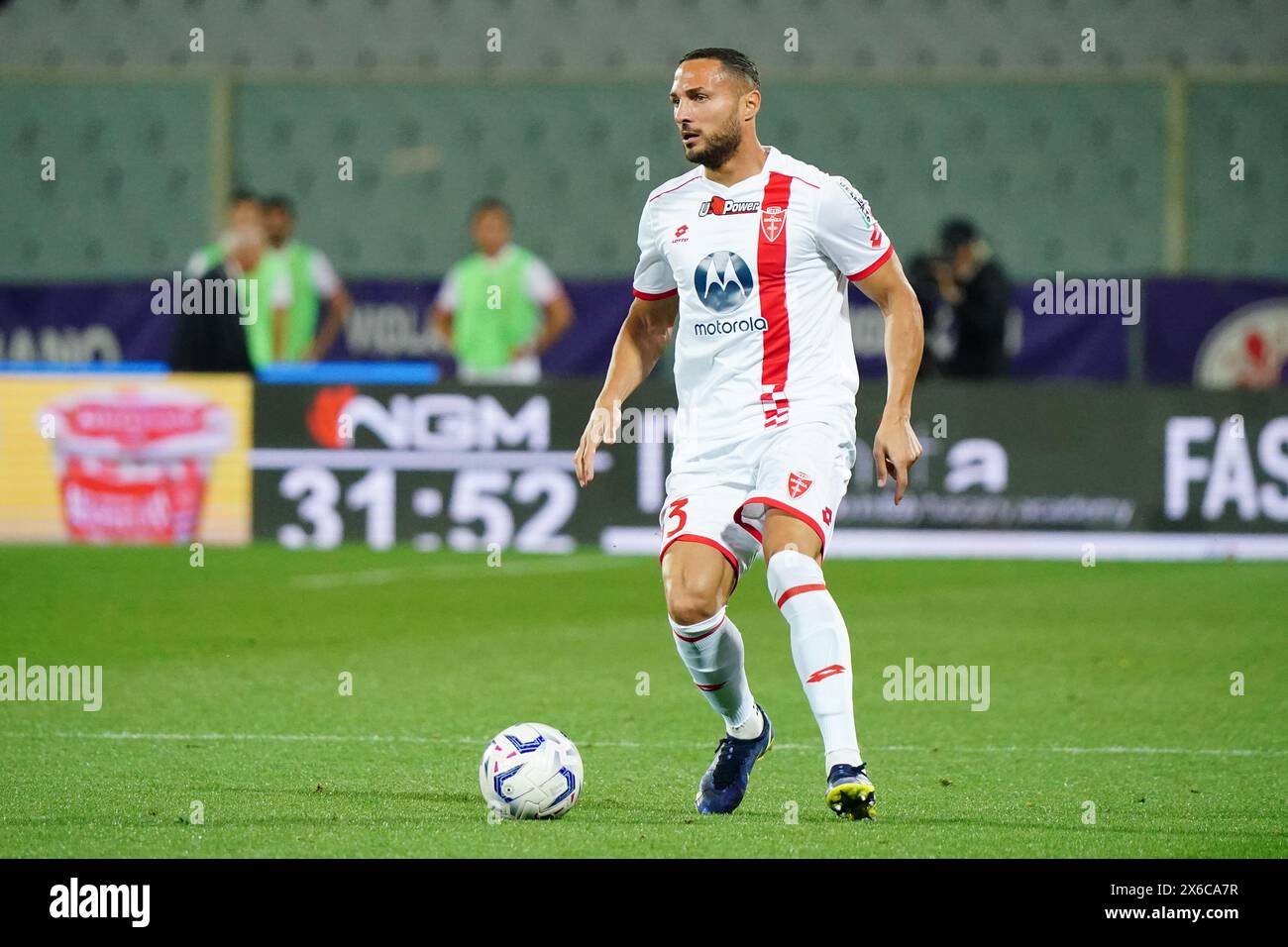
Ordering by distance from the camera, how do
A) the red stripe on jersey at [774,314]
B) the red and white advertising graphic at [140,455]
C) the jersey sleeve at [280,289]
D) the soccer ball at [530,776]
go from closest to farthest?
1. the soccer ball at [530,776]
2. the red stripe on jersey at [774,314]
3. the red and white advertising graphic at [140,455]
4. the jersey sleeve at [280,289]

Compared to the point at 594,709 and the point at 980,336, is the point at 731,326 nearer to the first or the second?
the point at 594,709

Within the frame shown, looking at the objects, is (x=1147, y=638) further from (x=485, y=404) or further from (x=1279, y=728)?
(x=485, y=404)

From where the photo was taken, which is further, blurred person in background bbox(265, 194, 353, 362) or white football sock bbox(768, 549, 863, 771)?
blurred person in background bbox(265, 194, 353, 362)

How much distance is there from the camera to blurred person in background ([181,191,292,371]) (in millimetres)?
14383

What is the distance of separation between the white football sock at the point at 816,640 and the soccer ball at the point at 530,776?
68 cm

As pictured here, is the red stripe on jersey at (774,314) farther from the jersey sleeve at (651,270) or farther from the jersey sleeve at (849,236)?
the jersey sleeve at (651,270)

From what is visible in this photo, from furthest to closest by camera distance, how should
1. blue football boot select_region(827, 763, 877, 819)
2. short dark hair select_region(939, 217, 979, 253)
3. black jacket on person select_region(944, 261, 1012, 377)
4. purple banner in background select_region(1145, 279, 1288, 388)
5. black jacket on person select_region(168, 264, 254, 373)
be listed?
1. purple banner in background select_region(1145, 279, 1288, 388)
2. short dark hair select_region(939, 217, 979, 253)
3. black jacket on person select_region(944, 261, 1012, 377)
4. black jacket on person select_region(168, 264, 254, 373)
5. blue football boot select_region(827, 763, 877, 819)

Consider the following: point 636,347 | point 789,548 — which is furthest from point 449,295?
point 789,548

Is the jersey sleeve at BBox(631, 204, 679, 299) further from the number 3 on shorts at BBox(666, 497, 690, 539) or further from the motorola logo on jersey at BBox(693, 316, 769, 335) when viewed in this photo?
the number 3 on shorts at BBox(666, 497, 690, 539)

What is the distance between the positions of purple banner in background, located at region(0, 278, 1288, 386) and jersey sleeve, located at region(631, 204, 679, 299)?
9.61 metres

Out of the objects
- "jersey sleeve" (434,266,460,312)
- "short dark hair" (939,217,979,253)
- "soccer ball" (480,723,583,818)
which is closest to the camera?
"soccer ball" (480,723,583,818)

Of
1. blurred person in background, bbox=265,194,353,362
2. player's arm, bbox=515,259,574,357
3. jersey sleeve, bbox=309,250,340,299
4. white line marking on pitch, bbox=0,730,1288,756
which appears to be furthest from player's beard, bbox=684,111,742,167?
jersey sleeve, bbox=309,250,340,299

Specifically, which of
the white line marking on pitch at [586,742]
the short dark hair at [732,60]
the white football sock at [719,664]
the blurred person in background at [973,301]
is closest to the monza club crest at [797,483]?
the white football sock at [719,664]

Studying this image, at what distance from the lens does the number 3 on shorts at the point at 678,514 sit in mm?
6121
